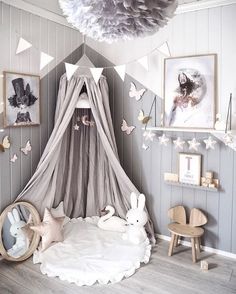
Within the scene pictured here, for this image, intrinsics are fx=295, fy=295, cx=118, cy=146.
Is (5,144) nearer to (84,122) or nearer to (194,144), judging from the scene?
(84,122)

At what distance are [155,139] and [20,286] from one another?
6.08 feet

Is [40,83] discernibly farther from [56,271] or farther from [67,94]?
[56,271]

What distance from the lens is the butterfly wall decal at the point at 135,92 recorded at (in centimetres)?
318

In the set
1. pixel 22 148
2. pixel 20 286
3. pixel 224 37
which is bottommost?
pixel 20 286

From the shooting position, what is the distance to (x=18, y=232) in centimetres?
269

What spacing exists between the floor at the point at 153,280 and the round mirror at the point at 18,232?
0.10 meters

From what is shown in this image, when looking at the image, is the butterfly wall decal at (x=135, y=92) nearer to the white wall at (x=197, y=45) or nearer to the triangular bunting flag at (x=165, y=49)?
the white wall at (x=197, y=45)

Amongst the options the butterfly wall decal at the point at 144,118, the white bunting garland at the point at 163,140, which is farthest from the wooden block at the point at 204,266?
the butterfly wall decal at the point at 144,118

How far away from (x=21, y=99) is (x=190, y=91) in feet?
5.33

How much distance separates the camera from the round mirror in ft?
8.55

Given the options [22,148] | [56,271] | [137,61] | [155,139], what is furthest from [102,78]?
[56,271]

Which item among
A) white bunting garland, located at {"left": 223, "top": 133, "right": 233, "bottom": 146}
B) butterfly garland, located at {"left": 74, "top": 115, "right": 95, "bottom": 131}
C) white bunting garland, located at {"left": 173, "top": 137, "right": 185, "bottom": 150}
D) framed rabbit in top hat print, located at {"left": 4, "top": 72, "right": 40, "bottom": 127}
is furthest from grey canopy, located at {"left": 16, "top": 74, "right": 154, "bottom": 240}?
white bunting garland, located at {"left": 223, "top": 133, "right": 233, "bottom": 146}

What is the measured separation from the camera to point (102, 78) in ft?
10.3

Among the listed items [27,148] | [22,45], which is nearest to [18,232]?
[27,148]
